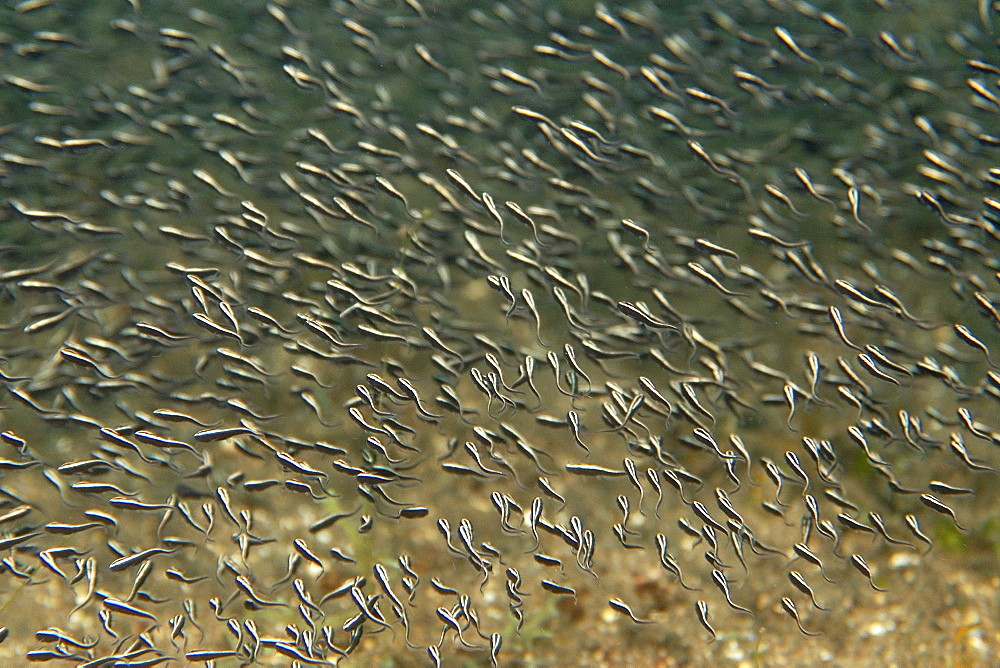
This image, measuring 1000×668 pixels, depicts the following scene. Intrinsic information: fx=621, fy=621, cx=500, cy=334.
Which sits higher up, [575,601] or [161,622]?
[575,601]

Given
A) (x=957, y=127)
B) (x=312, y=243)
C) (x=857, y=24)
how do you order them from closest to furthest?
(x=957, y=127), (x=312, y=243), (x=857, y=24)

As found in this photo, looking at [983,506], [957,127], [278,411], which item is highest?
[957,127]

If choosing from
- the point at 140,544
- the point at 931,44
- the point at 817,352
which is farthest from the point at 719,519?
the point at 140,544

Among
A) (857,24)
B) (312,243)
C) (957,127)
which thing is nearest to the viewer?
(957,127)

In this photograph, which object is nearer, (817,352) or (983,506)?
(983,506)

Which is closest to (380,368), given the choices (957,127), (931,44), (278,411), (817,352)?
(278,411)

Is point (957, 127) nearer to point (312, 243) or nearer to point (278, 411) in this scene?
point (312, 243)

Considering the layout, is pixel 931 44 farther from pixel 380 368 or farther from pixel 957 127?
pixel 380 368
